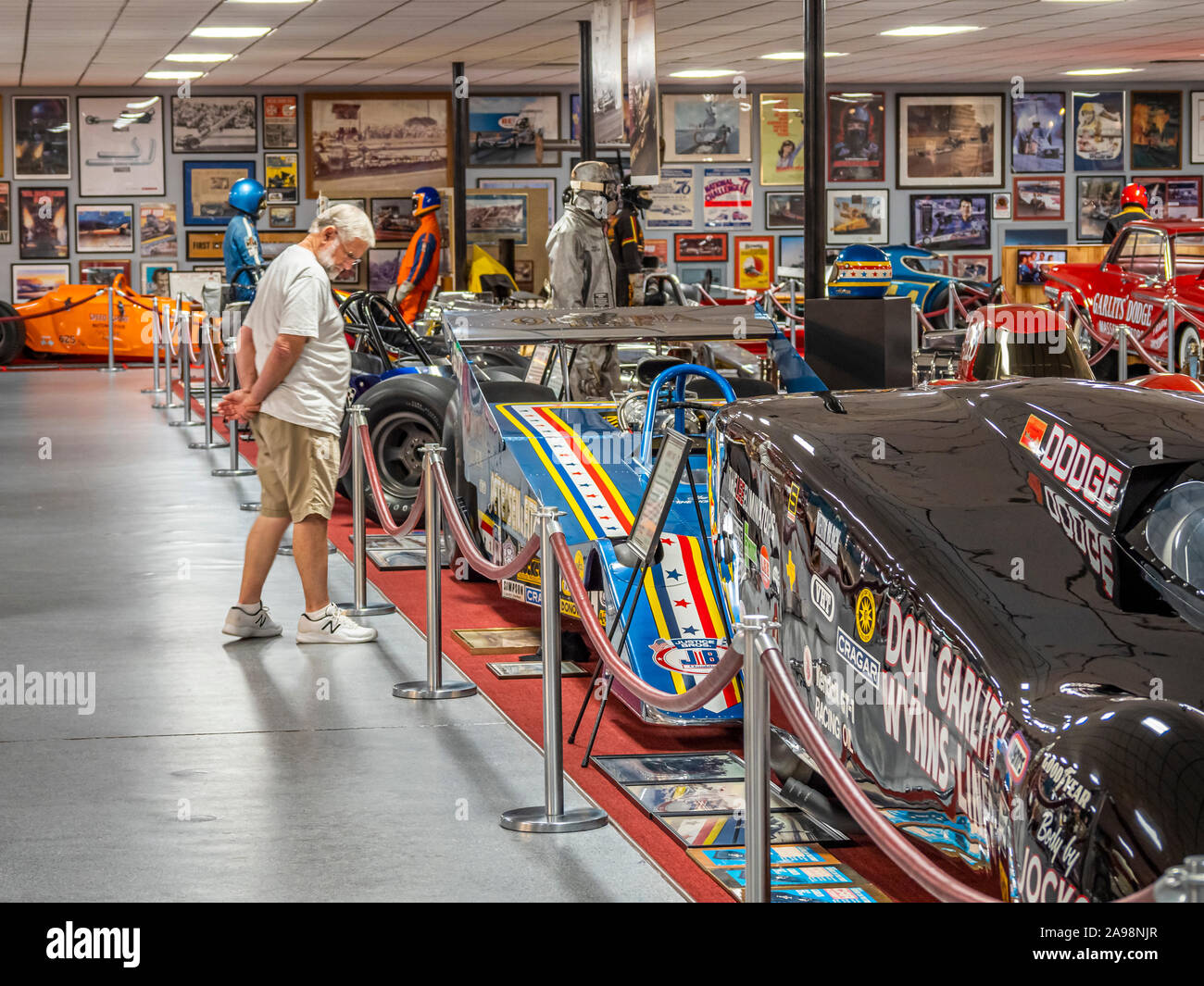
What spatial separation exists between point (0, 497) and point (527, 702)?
558cm

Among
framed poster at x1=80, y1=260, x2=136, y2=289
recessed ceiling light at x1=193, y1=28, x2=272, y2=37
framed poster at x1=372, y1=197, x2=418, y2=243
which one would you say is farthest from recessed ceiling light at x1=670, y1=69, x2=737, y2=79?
framed poster at x1=80, y1=260, x2=136, y2=289

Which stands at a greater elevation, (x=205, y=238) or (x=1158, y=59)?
(x=1158, y=59)

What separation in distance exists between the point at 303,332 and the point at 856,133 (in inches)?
692

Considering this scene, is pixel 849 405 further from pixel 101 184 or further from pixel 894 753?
pixel 101 184

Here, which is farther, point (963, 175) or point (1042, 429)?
point (963, 175)

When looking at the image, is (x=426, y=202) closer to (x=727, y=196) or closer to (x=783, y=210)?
(x=727, y=196)

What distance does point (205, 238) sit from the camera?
2077 centimetres

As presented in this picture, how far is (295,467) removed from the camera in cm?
575

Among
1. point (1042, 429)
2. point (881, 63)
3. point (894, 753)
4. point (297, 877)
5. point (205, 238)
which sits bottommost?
point (297, 877)

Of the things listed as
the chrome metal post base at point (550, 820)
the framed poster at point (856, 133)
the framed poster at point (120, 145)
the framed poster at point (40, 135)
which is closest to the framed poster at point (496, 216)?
the framed poster at point (120, 145)

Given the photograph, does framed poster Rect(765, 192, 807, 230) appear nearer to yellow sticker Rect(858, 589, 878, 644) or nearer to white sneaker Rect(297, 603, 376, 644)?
white sneaker Rect(297, 603, 376, 644)

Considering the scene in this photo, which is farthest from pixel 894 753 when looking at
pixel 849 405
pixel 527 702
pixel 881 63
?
pixel 881 63

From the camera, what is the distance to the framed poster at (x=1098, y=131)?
22.2m
